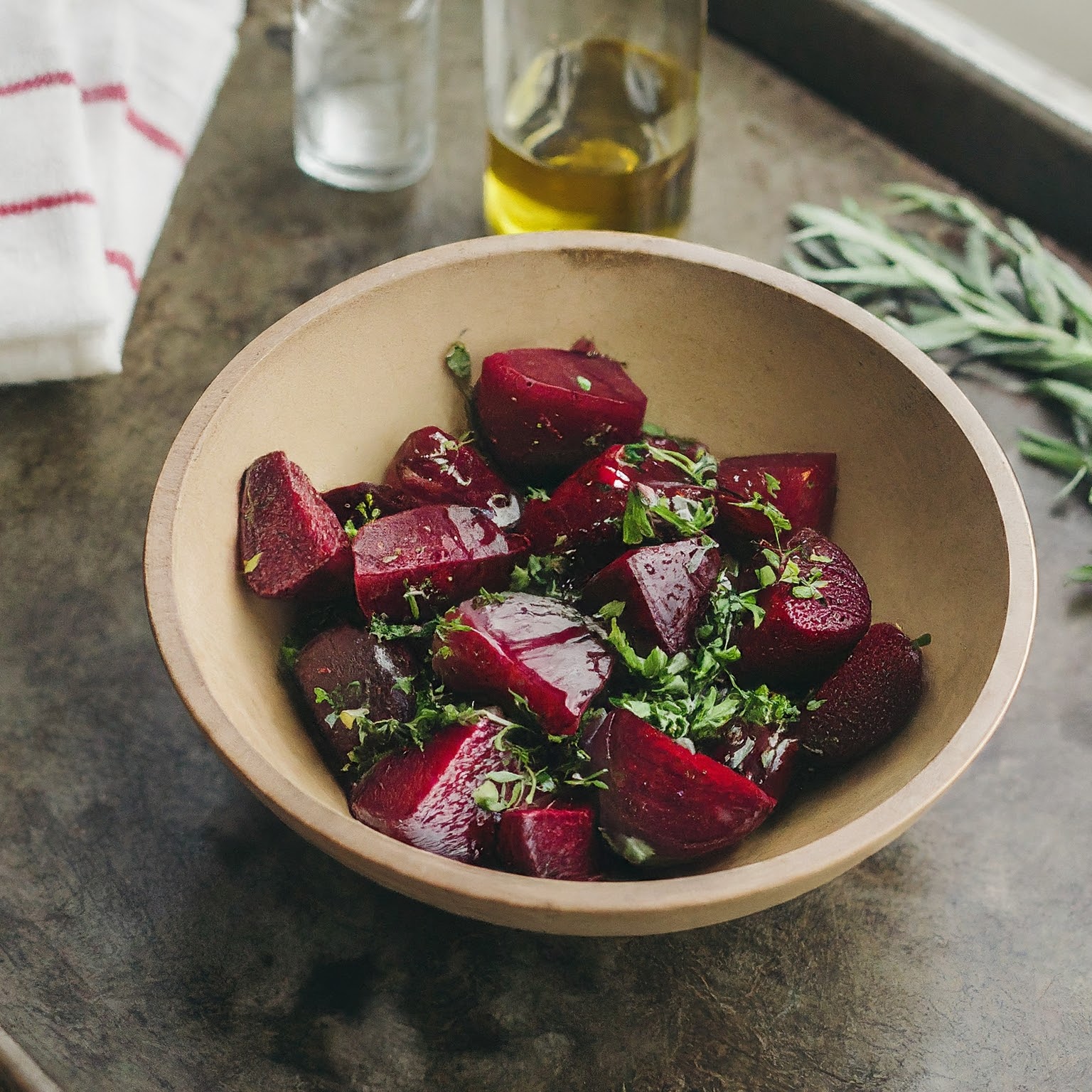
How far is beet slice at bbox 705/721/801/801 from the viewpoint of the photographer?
104 cm

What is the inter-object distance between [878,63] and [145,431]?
1299mm

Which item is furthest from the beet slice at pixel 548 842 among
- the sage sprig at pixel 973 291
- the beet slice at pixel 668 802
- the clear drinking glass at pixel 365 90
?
the clear drinking glass at pixel 365 90

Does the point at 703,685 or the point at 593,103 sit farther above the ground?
the point at 593,103

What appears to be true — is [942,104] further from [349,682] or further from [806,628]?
[349,682]

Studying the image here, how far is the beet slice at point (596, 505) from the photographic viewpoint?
1147mm

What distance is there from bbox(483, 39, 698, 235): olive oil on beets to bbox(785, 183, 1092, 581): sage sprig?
0.24 meters

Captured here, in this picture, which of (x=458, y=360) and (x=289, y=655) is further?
(x=458, y=360)

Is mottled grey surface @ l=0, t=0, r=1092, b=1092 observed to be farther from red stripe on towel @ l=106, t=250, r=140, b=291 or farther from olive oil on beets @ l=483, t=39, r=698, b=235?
olive oil on beets @ l=483, t=39, r=698, b=235

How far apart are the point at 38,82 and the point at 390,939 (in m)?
1.19

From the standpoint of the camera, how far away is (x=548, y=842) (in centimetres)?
94

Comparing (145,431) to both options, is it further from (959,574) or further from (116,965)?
(959,574)

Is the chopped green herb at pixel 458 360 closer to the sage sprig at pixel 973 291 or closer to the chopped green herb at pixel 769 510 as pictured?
the chopped green herb at pixel 769 510

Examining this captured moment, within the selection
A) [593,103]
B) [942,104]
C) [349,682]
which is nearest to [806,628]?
[349,682]

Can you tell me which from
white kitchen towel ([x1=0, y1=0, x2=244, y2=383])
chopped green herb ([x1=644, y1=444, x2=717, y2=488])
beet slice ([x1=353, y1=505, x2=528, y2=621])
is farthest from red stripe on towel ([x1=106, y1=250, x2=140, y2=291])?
chopped green herb ([x1=644, y1=444, x2=717, y2=488])
